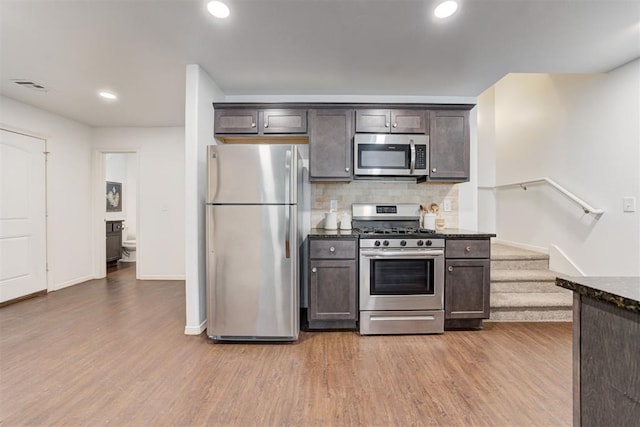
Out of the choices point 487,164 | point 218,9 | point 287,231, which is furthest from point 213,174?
point 487,164

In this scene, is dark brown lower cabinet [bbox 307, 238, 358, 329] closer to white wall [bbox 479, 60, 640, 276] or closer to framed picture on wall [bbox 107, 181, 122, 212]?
white wall [bbox 479, 60, 640, 276]

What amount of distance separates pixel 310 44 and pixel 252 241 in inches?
65.7

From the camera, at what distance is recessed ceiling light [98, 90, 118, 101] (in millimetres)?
3410

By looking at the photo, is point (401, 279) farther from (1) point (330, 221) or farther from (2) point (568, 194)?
(2) point (568, 194)

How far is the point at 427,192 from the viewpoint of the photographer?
134 inches

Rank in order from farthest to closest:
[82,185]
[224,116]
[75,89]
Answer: [82,185] < [75,89] < [224,116]

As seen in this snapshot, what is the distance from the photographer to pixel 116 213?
645cm

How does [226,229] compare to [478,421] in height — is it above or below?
above

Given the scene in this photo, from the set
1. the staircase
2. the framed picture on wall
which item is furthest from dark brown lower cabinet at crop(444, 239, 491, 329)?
the framed picture on wall

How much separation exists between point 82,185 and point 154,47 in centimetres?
340

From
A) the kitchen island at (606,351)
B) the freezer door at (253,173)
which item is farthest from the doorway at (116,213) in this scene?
the kitchen island at (606,351)

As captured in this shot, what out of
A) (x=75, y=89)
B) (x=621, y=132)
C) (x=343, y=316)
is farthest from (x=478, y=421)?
(x=75, y=89)

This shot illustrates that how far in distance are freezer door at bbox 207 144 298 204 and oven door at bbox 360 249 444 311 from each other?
96cm

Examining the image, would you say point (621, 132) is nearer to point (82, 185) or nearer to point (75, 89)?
point (75, 89)
